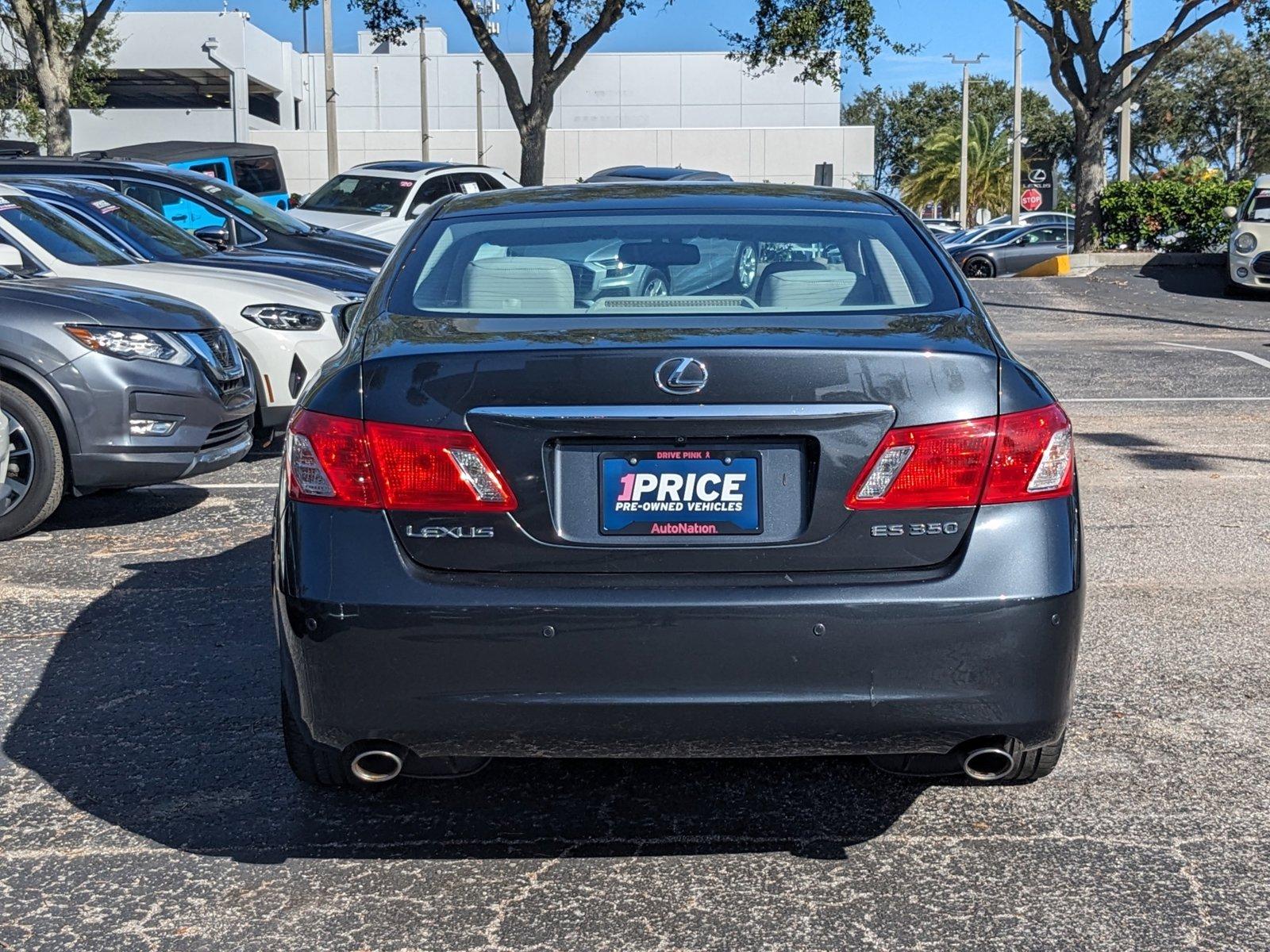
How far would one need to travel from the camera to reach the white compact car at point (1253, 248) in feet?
69.5

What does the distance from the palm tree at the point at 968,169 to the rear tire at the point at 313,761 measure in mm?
76187

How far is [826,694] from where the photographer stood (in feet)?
10.1

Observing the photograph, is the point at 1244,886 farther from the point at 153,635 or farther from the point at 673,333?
the point at 153,635

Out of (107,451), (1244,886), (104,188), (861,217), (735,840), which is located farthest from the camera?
(104,188)

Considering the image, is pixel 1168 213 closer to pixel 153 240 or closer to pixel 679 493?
pixel 153 240

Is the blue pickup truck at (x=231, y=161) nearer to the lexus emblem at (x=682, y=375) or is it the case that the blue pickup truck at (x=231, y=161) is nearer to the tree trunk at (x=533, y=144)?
the tree trunk at (x=533, y=144)

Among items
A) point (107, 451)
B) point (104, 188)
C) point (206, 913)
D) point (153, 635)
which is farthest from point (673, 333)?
point (104, 188)

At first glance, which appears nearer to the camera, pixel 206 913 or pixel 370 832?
pixel 206 913

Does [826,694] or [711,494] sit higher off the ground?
[711,494]

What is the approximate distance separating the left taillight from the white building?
47566 millimetres

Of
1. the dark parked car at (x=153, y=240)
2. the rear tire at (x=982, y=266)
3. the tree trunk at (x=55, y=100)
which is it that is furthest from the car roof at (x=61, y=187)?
the rear tire at (x=982, y=266)

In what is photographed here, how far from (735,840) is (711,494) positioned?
978 millimetres

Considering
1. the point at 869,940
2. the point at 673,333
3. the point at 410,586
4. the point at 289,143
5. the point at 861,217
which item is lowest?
the point at 869,940

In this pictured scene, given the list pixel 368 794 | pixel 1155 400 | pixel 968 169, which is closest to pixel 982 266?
pixel 1155 400
